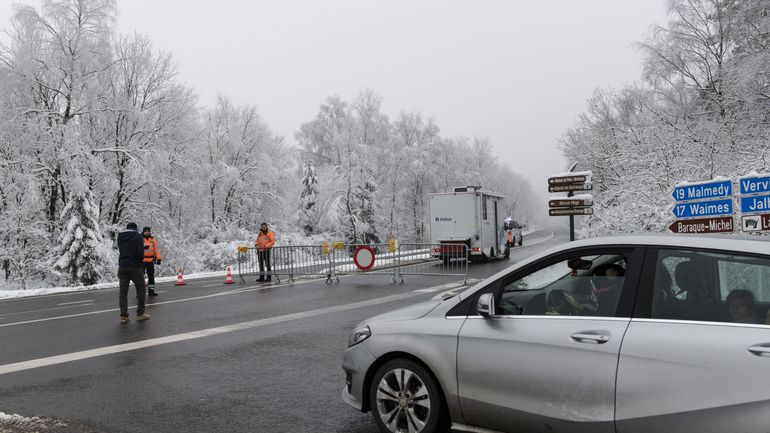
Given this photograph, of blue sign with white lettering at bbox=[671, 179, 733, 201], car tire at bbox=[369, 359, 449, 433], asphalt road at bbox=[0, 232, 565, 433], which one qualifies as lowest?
asphalt road at bbox=[0, 232, 565, 433]

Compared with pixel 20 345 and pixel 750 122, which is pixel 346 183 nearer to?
pixel 750 122

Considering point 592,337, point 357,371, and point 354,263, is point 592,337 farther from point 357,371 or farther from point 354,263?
point 354,263

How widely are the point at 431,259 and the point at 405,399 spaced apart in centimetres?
1367

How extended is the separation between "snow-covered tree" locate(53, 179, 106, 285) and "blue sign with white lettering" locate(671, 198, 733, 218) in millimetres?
20445

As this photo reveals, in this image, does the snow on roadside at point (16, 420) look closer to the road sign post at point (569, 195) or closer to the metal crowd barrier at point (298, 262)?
the metal crowd barrier at point (298, 262)

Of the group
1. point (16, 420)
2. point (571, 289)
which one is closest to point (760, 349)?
point (571, 289)

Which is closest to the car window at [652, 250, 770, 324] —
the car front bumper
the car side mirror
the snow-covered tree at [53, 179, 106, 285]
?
the car side mirror

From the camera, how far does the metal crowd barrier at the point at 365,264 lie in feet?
55.8

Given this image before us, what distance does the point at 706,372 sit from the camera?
306 cm

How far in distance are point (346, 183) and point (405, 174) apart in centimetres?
870

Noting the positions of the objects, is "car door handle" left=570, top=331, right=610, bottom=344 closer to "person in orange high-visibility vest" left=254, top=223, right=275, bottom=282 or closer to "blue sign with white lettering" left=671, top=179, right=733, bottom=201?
"blue sign with white lettering" left=671, top=179, right=733, bottom=201

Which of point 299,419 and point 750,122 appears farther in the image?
point 750,122

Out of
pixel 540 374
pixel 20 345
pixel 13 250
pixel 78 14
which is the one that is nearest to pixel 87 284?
pixel 13 250

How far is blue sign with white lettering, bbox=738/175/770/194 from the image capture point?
32.9 feet
